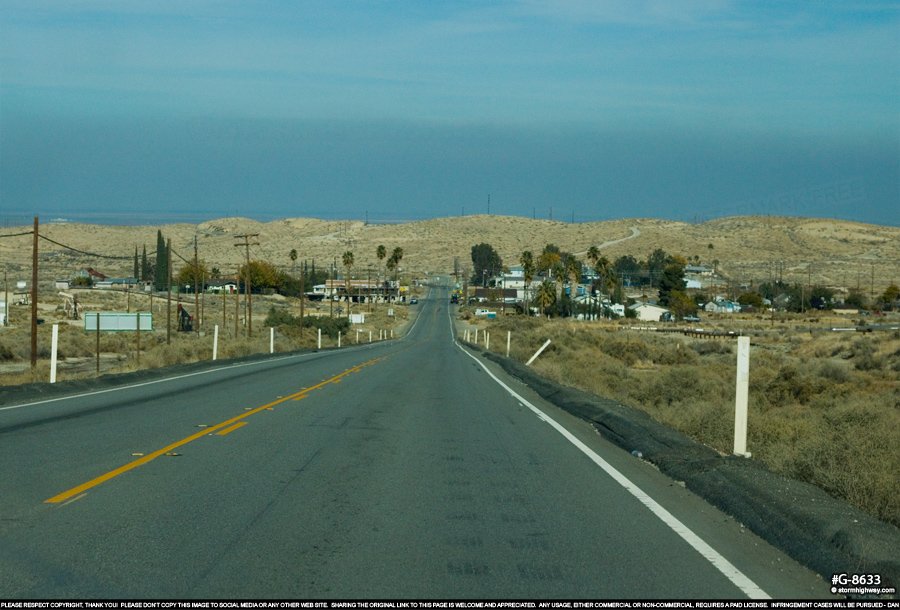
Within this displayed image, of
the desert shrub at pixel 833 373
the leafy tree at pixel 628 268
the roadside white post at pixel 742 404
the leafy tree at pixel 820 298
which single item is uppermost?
the leafy tree at pixel 628 268

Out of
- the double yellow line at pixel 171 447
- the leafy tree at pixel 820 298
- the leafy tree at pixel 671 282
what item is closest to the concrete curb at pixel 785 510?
the double yellow line at pixel 171 447

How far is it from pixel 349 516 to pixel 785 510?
3961mm

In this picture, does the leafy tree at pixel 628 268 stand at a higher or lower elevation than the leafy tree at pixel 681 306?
higher

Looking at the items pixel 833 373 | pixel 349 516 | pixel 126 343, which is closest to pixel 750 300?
pixel 126 343

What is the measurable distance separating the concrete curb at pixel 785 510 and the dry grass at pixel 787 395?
760 mm

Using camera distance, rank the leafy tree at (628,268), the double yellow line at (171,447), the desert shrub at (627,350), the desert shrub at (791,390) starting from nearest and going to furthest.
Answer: the double yellow line at (171,447) → the desert shrub at (791,390) → the desert shrub at (627,350) → the leafy tree at (628,268)

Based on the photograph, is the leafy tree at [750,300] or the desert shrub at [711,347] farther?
the leafy tree at [750,300]

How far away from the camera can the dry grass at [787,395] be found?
11.2 meters

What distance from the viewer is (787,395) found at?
28.7m

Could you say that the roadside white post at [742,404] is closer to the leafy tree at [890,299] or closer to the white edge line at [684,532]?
the white edge line at [684,532]

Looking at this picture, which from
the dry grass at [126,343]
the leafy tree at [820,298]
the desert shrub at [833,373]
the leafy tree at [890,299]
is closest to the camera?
the desert shrub at [833,373]

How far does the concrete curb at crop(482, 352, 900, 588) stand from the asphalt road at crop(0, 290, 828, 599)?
0.22m

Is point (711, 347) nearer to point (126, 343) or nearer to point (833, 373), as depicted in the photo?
point (833, 373)

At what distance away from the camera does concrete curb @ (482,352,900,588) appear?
288 inches
